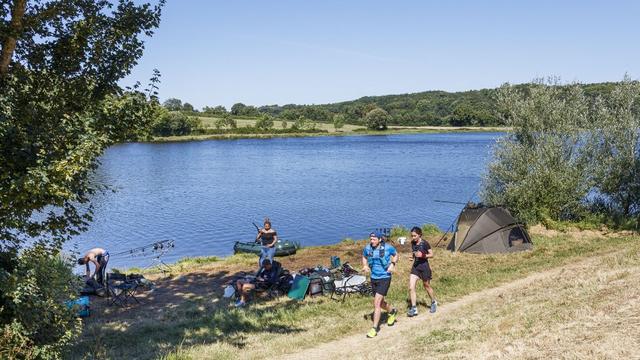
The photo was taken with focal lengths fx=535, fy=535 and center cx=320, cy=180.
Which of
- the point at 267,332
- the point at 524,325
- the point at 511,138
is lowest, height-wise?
the point at 267,332

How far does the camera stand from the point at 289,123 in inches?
6786

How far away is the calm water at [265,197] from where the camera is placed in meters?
35.5

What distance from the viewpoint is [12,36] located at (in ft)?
32.1

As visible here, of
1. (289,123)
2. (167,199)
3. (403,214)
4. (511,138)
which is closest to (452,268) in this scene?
(511,138)

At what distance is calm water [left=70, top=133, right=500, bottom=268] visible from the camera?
35.5 m

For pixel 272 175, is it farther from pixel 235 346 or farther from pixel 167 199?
pixel 235 346

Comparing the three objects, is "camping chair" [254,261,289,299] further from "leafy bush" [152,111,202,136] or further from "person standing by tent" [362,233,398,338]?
"leafy bush" [152,111,202,136]

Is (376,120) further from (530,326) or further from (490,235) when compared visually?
(530,326)

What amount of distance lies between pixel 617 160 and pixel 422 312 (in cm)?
1797

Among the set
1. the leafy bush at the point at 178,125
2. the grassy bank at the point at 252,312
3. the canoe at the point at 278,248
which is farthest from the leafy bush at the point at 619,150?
the leafy bush at the point at 178,125

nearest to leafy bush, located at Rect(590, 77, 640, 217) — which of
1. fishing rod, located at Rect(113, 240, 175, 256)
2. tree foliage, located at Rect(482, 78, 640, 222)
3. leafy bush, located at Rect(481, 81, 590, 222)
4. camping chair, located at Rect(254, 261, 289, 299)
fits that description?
tree foliage, located at Rect(482, 78, 640, 222)

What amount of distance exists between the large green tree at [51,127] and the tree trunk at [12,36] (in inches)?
0.6

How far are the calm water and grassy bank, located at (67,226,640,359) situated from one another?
384 centimetres

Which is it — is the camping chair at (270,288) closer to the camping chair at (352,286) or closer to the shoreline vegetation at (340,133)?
the camping chair at (352,286)
